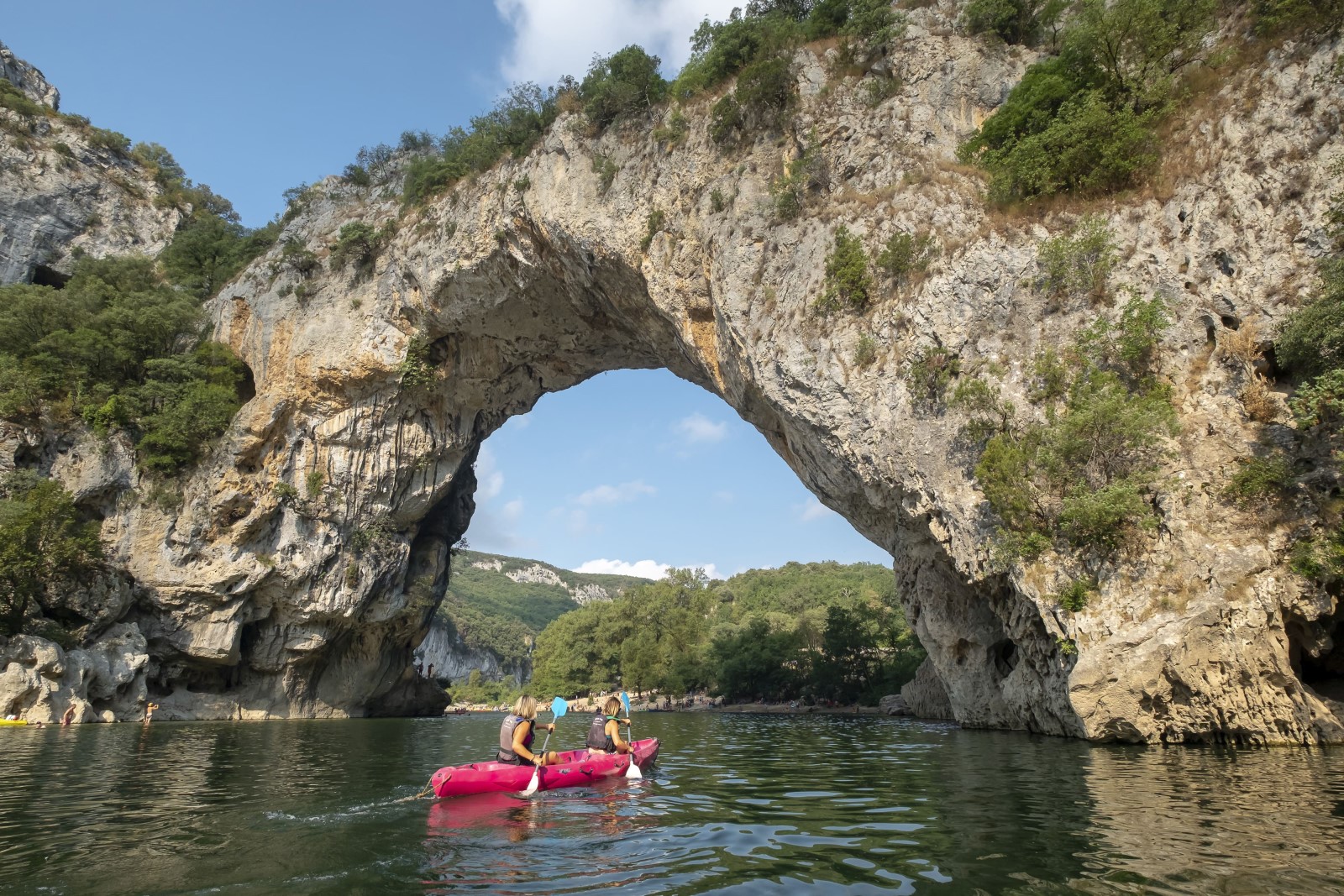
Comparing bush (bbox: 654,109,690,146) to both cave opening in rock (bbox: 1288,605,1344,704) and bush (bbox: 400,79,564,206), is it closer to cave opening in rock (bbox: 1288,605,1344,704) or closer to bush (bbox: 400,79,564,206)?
bush (bbox: 400,79,564,206)

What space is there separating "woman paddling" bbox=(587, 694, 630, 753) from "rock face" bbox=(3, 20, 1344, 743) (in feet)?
24.9

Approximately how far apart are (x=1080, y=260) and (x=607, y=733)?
13573 millimetres

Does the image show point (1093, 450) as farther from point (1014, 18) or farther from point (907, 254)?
point (1014, 18)

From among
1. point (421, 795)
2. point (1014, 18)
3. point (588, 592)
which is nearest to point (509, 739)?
point (421, 795)

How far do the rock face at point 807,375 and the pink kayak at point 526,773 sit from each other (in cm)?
779

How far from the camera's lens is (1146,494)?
13094 mm

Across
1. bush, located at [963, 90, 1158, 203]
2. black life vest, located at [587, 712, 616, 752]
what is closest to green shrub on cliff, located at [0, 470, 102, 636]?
black life vest, located at [587, 712, 616, 752]

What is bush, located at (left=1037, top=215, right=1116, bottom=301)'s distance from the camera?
50.7 ft

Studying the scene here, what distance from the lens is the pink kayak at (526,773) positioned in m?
→ 8.39

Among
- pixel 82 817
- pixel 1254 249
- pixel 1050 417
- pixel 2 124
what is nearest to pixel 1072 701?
pixel 1050 417

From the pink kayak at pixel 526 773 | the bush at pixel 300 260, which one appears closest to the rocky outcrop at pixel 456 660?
the bush at pixel 300 260

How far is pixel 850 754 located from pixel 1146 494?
7.05m

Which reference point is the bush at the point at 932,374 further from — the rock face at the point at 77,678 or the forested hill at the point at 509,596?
the forested hill at the point at 509,596

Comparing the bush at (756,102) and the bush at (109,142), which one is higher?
the bush at (109,142)
